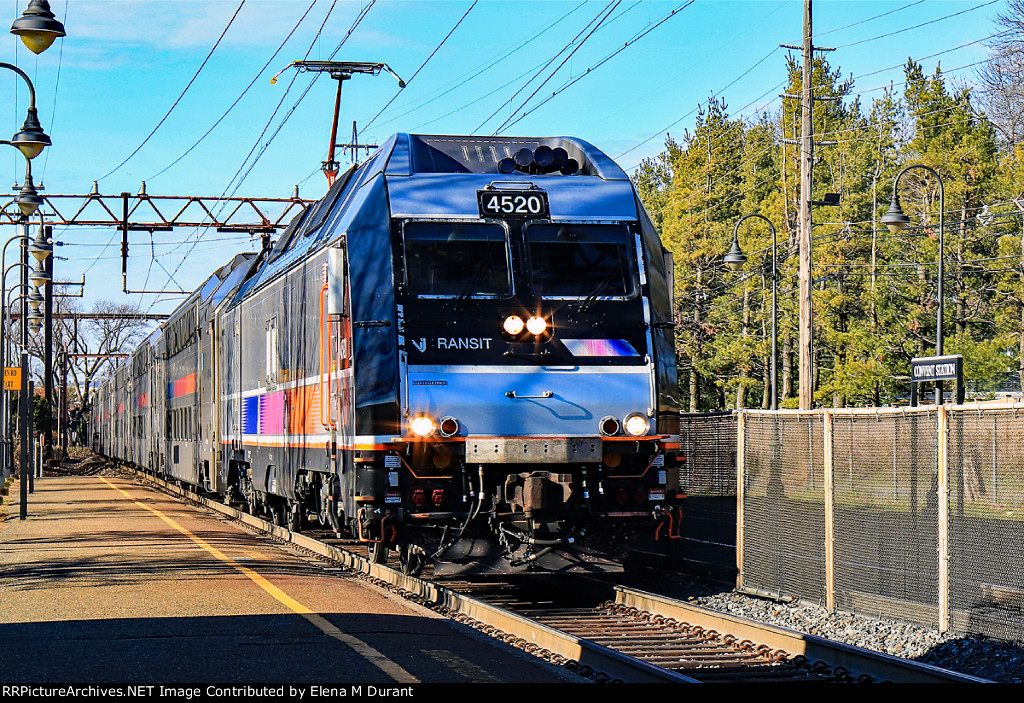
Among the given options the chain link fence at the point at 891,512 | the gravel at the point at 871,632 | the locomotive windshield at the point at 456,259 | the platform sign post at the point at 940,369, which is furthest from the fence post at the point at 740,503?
the locomotive windshield at the point at 456,259

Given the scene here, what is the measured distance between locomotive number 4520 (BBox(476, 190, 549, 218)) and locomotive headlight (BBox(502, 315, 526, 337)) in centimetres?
108

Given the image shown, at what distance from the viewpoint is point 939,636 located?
10.8 m


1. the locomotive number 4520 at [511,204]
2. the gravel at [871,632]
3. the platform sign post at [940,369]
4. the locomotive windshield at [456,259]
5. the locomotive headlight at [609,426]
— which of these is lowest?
the gravel at [871,632]

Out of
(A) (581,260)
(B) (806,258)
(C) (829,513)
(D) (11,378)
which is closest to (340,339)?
(A) (581,260)

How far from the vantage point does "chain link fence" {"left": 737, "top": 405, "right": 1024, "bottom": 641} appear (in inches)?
412

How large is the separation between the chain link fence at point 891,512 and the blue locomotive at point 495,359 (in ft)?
6.20

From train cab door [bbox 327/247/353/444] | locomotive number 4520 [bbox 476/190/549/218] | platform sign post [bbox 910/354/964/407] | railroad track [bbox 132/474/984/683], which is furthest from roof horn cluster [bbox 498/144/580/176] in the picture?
platform sign post [bbox 910/354/964/407]

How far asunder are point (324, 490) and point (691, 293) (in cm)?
5436

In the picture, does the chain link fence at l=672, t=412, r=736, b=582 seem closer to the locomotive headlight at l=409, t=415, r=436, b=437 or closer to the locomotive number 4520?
the locomotive number 4520

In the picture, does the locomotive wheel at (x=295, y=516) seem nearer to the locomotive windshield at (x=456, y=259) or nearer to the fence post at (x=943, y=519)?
the locomotive windshield at (x=456, y=259)

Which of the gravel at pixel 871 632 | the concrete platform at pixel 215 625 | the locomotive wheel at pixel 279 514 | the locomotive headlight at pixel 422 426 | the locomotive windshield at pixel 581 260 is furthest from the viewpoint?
the locomotive wheel at pixel 279 514

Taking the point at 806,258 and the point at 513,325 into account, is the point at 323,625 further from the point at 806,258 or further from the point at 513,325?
the point at 806,258

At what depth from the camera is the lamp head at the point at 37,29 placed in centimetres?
1434

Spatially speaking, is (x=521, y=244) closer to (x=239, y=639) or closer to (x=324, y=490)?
(x=324, y=490)
